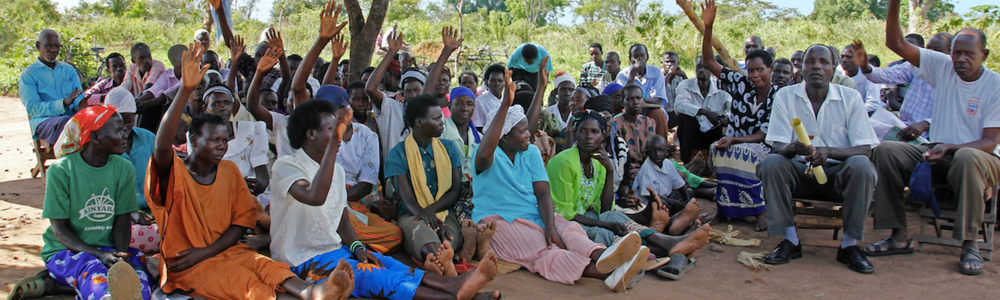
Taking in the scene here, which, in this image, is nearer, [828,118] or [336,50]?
[828,118]

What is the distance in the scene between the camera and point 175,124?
2938mm

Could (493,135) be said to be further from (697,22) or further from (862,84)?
(862,84)

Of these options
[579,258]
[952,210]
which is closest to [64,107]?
[579,258]

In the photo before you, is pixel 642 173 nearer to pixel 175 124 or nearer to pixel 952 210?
pixel 952 210

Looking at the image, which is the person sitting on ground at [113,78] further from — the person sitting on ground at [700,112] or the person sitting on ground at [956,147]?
the person sitting on ground at [956,147]

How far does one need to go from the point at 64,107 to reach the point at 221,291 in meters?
4.42

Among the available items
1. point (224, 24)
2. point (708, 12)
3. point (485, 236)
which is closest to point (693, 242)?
point (485, 236)

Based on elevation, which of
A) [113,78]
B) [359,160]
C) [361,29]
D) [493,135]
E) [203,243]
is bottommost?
[203,243]

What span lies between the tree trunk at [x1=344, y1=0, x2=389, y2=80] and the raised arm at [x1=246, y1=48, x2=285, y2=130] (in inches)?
110

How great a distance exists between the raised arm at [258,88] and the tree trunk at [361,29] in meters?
2.79

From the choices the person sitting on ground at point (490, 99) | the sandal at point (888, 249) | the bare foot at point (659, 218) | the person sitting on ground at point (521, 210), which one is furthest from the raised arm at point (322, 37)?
the sandal at point (888, 249)

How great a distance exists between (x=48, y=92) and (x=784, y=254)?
22.3ft

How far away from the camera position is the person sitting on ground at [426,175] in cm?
396

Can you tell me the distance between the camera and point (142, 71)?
21.1 feet
